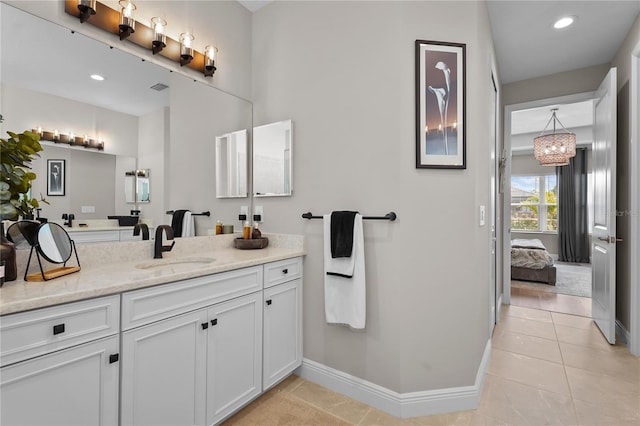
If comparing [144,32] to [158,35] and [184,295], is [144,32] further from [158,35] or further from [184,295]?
[184,295]

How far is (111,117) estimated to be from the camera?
1.74 m

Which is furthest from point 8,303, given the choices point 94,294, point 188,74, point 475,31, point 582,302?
point 582,302

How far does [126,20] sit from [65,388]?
1799 mm

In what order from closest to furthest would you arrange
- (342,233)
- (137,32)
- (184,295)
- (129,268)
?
(184,295) < (129,268) < (137,32) < (342,233)

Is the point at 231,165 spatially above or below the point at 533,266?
above

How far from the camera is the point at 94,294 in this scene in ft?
3.70

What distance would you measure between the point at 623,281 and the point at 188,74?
4157 mm

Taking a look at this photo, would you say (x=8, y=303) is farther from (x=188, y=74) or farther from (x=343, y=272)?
(x=188, y=74)

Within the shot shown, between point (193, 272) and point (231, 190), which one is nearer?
point (193, 272)

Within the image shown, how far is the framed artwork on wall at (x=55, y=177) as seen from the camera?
150 centimetres

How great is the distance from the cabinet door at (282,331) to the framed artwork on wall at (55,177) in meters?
1.21

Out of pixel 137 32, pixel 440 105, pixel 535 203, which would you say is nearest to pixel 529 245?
pixel 535 203

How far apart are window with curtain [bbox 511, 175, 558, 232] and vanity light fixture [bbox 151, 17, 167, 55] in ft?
27.0

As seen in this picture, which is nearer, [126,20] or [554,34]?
[126,20]
